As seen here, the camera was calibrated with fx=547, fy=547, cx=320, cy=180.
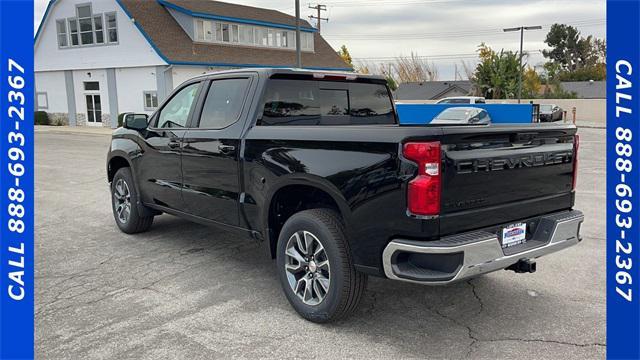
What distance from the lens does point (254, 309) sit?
14.6 feet

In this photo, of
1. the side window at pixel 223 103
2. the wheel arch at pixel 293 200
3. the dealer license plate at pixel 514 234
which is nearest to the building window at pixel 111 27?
the side window at pixel 223 103

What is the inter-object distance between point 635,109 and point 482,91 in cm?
4805

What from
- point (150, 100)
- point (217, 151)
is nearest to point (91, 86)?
point (150, 100)

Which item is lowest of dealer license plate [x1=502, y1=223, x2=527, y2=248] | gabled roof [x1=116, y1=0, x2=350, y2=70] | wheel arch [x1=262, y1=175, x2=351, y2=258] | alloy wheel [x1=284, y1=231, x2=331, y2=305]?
alloy wheel [x1=284, y1=231, x2=331, y2=305]

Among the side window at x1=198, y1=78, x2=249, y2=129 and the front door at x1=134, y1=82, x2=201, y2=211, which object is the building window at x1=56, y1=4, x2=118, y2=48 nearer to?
the front door at x1=134, y1=82, x2=201, y2=211

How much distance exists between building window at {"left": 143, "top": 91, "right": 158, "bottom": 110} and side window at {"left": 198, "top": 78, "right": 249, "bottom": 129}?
25.0 metres

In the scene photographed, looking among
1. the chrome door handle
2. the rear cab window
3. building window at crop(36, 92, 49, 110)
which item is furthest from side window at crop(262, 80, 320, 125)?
building window at crop(36, 92, 49, 110)

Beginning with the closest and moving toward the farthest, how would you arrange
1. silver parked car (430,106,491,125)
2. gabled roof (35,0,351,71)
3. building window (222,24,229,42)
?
silver parked car (430,106,491,125), gabled roof (35,0,351,71), building window (222,24,229,42)

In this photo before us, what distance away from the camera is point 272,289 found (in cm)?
489

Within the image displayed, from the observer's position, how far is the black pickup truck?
3461 mm

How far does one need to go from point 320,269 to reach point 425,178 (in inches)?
46.7

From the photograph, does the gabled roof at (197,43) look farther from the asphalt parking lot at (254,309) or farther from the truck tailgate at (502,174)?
the truck tailgate at (502,174)

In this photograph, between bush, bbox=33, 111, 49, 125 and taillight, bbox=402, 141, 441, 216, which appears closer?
taillight, bbox=402, 141, 441, 216

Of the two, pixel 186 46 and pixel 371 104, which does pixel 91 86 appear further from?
pixel 371 104
